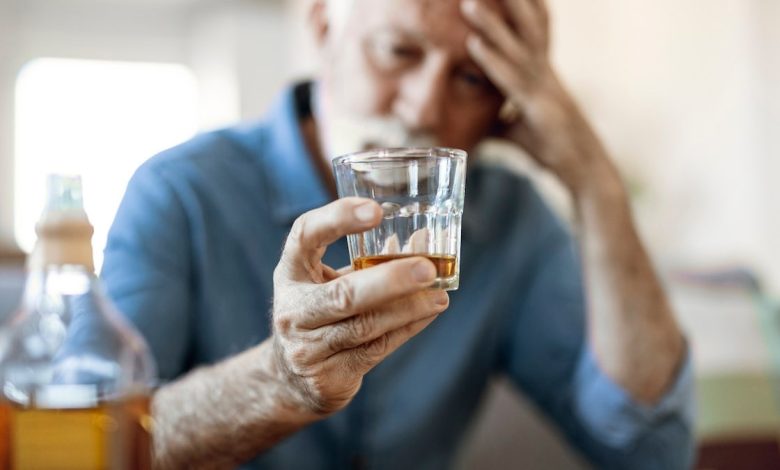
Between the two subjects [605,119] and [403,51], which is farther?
[605,119]

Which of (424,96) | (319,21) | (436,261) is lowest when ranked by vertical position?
(436,261)

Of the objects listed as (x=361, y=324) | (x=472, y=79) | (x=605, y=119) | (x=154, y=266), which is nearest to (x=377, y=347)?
(x=361, y=324)

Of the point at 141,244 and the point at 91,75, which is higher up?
the point at 91,75

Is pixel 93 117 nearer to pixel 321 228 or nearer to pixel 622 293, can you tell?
pixel 622 293

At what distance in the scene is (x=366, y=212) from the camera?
1.68 ft

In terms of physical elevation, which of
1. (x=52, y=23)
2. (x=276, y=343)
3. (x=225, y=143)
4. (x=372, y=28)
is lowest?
(x=276, y=343)

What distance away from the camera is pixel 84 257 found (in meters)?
0.51

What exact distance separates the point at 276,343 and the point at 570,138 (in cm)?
66

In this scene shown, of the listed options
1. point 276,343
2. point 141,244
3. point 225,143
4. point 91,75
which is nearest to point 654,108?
point 225,143

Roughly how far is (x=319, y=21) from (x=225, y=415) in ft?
1.99

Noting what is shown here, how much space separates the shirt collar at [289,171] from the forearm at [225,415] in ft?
1.31

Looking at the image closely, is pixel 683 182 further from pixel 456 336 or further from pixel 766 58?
pixel 456 336

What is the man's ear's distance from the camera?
1.14m

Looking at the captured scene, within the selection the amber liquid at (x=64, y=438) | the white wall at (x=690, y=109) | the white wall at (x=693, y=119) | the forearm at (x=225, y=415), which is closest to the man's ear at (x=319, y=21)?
the forearm at (x=225, y=415)
